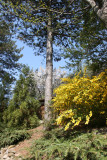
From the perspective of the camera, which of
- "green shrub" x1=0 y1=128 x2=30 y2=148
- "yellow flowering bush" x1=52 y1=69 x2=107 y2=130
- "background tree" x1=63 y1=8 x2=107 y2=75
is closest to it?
"yellow flowering bush" x1=52 y1=69 x2=107 y2=130

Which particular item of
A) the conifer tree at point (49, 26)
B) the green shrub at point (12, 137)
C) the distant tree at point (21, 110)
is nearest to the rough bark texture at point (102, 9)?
the conifer tree at point (49, 26)

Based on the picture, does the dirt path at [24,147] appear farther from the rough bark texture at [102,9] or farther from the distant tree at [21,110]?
the rough bark texture at [102,9]

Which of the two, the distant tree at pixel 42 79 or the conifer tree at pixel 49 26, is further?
the distant tree at pixel 42 79

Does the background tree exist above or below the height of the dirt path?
above

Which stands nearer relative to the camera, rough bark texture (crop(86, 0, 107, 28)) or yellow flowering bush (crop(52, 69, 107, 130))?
rough bark texture (crop(86, 0, 107, 28))

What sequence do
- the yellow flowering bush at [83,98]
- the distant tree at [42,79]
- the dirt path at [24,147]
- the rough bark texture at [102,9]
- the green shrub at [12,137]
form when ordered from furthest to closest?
the distant tree at [42,79], the green shrub at [12,137], the yellow flowering bush at [83,98], the dirt path at [24,147], the rough bark texture at [102,9]

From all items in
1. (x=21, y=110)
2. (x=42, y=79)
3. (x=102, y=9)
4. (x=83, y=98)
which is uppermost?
(x=42, y=79)

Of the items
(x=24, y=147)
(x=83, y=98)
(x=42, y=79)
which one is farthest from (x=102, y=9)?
(x=42, y=79)

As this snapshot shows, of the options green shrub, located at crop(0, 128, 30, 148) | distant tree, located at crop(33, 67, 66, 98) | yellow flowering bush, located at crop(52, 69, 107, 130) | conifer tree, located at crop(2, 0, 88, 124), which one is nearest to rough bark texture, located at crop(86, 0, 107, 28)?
yellow flowering bush, located at crop(52, 69, 107, 130)

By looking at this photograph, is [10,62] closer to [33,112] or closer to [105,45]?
[33,112]

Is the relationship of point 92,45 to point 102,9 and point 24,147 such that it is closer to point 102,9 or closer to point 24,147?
point 102,9

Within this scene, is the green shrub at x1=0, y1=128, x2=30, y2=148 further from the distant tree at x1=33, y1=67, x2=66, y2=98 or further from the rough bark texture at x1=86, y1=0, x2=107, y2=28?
the distant tree at x1=33, y1=67, x2=66, y2=98

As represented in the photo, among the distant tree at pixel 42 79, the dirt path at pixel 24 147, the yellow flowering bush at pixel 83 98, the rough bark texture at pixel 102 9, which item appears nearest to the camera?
the rough bark texture at pixel 102 9

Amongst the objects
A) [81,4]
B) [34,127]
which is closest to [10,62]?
[34,127]
